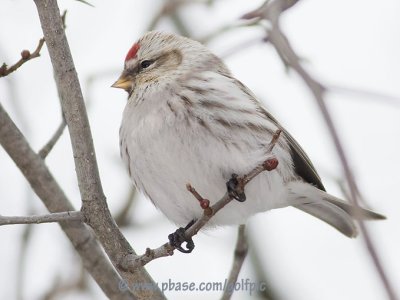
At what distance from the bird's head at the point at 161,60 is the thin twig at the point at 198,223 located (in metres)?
0.87

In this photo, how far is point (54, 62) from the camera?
6.04 ft

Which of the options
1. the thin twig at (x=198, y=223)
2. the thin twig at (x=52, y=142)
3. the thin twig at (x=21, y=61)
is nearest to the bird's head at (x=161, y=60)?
the thin twig at (x=52, y=142)

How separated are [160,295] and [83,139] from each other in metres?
0.66

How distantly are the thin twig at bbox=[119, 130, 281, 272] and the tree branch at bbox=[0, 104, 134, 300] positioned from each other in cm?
41

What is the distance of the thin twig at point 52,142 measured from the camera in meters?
2.38

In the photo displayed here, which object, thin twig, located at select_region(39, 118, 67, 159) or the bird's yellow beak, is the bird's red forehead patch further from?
thin twig, located at select_region(39, 118, 67, 159)

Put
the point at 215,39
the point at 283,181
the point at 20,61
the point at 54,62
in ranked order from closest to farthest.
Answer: the point at 54,62, the point at 20,61, the point at 283,181, the point at 215,39

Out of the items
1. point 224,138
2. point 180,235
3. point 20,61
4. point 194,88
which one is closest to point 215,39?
point 194,88

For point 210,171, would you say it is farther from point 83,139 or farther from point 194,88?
point 83,139

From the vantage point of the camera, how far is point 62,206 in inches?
95.4

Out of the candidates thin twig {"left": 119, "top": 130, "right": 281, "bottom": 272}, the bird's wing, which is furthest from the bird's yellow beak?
thin twig {"left": 119, "top": 130, "right": 281, "bottom": 272}

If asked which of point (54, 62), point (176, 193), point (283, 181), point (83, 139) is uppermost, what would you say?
point (54, 62)

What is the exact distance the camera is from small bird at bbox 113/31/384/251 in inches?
92.7

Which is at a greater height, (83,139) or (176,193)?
(83,139)
